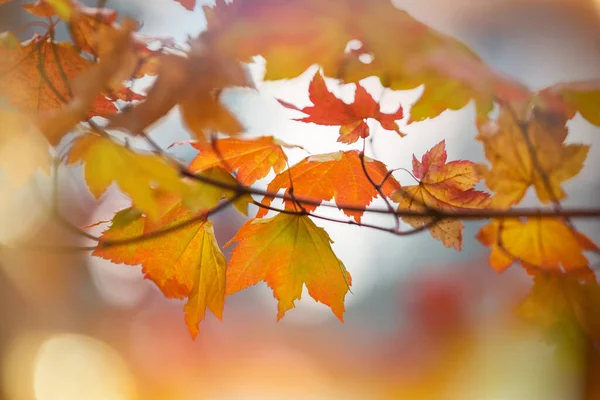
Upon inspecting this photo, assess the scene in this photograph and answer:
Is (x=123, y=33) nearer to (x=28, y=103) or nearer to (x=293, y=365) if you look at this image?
(x=28, y=103)

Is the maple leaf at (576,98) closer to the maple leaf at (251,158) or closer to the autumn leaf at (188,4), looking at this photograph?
the maple leaf at (251,158)

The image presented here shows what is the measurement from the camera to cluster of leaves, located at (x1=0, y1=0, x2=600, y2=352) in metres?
0.33

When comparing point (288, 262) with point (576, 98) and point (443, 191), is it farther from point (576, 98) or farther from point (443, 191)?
point (576, 98)

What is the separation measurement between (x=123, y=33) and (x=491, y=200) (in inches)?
15.4

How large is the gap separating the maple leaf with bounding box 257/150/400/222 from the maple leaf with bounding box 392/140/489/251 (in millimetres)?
39

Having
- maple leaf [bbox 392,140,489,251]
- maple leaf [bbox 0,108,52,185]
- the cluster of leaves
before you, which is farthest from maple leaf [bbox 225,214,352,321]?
maple leaf [bbox 0,108,52,185]

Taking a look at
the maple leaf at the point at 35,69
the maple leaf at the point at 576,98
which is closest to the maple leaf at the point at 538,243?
the maple leaf at the point at 576,98

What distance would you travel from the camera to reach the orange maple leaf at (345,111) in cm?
47

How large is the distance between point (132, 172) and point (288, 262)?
0.92 feet

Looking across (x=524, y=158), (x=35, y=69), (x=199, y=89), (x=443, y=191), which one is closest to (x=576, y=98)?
(x=524, y=158)

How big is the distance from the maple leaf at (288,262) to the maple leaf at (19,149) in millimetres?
223

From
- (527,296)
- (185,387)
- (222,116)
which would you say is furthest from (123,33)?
(185,387)

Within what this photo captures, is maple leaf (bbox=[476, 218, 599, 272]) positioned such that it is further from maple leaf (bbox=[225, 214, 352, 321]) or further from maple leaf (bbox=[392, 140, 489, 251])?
maple leaf (bbox=[225, 214, 352, 321])

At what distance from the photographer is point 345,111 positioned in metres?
0.50
